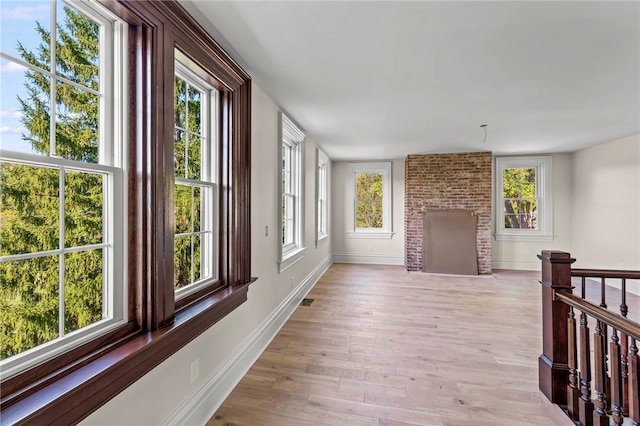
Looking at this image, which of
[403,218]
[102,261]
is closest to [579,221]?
[403,218]

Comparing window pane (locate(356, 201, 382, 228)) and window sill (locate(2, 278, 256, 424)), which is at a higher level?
window pane (locate(356, 201, 382, 228))

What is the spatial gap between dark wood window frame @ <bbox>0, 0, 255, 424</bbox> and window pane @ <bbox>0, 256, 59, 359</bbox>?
0.33 ft

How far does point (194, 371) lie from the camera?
1.73 meters

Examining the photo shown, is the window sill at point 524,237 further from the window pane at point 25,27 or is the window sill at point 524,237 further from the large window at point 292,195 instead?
the window pane at point 25,27

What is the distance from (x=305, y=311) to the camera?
3.60 metres

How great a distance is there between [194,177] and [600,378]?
271cm

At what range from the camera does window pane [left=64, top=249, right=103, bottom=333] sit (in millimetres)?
1149

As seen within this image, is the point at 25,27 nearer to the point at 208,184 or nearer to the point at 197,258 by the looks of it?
the point at 208,184

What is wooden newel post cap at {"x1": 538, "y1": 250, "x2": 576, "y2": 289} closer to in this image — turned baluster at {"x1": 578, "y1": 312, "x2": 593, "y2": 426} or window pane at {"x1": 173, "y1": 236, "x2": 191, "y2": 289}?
turned baluster at {"x1": 578, "y1": 312, "x2": 593, "y2": 426}

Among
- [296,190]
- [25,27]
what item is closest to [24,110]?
[25,27]

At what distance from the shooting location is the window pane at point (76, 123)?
1107 millimetres

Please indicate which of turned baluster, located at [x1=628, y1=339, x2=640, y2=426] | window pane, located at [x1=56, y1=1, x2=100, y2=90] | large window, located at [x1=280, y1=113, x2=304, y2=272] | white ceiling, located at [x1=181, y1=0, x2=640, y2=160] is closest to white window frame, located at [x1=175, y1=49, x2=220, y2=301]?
white ceiling, located at [x1=181, y1=0, x2=640, y2=160]

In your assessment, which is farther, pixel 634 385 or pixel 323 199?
pixel 323 199

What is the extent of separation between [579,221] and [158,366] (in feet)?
24.0
